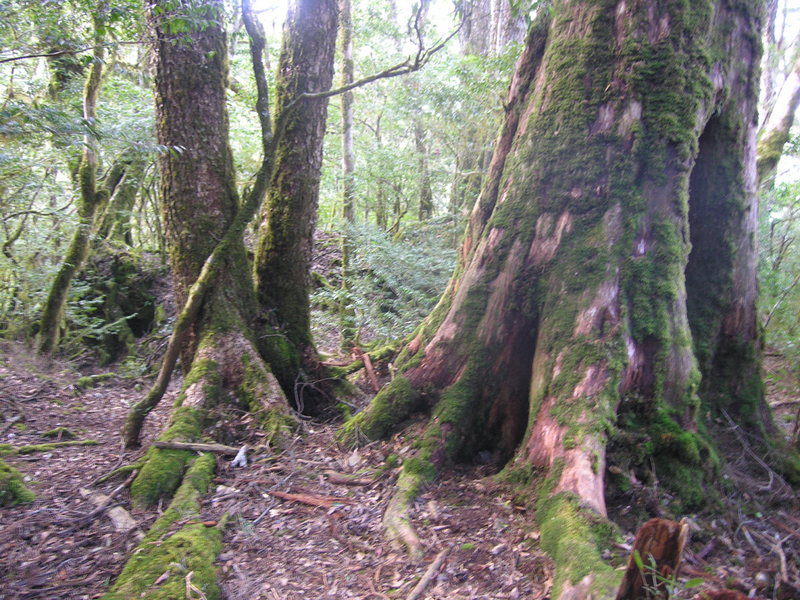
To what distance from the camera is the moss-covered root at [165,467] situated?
347 cm

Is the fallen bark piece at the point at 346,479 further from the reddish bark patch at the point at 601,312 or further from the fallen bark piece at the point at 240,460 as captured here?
the reddish bark patch at the point at 601,312

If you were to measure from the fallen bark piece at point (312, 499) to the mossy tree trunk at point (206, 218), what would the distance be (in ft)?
3.34

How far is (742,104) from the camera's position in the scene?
3748mm

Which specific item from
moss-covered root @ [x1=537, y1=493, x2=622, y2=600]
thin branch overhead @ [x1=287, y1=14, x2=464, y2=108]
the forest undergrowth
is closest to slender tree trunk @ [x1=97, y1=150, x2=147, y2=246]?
thin branch overhead @ [x1=287, y1=14, x2=464, y2=108]

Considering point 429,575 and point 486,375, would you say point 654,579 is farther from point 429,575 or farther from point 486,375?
point 486,375

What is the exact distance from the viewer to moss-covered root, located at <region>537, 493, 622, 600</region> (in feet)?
7.20

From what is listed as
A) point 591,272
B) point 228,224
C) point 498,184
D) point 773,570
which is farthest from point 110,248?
point 773,570

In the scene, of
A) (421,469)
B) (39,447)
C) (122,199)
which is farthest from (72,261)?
(421,469)

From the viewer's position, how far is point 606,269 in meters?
3.33

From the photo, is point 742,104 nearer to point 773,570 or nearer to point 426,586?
point 773,570

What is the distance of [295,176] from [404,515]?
3951mm

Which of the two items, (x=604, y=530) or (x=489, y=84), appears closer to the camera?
(x=604, y=530)

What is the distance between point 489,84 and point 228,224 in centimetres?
469

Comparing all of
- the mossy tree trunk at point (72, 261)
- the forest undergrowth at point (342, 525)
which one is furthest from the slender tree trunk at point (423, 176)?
the forest undergrowth at point (342, 525)
